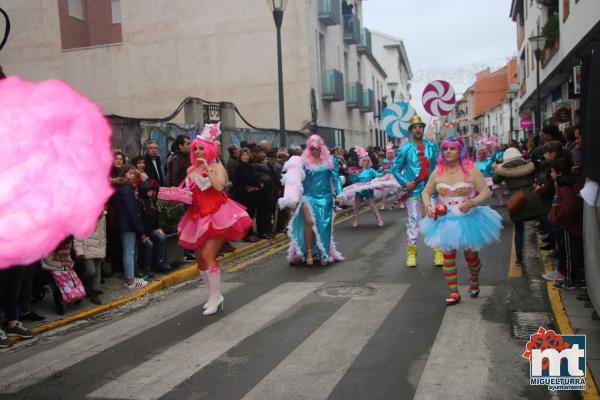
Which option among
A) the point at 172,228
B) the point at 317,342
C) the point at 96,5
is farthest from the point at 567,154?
the point at 96,5

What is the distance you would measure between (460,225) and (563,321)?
1418 mm

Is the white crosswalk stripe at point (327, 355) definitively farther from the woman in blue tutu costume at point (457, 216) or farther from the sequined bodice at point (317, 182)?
the sequined bodice at point (317, 182)

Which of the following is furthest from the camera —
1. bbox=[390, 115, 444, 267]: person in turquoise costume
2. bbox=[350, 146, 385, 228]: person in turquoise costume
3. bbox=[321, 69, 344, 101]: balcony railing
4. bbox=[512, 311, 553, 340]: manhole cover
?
bbox=[321, 69, 344, 101]: balcony railing

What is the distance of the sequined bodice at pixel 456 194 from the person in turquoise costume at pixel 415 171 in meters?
2.03

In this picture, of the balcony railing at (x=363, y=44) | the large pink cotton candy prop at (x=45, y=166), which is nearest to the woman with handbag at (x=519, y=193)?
the large pink cotton candy prop at (x=45, y=166)

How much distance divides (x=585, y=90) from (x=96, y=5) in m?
25.7

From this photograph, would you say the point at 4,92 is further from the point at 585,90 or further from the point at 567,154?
the point at 567,154

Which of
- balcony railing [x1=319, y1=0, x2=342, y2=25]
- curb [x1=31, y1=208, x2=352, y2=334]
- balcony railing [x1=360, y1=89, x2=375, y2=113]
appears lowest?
→ curb [x1=31, y1=208, x2=352, y2=334]

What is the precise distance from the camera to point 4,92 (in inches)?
143

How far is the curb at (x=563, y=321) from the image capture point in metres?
4.00

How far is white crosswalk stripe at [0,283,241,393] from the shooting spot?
4.96m

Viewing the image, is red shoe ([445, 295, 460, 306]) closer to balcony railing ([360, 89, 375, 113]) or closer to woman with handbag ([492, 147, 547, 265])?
woman with handbag ([492, 147, 547, 265])
